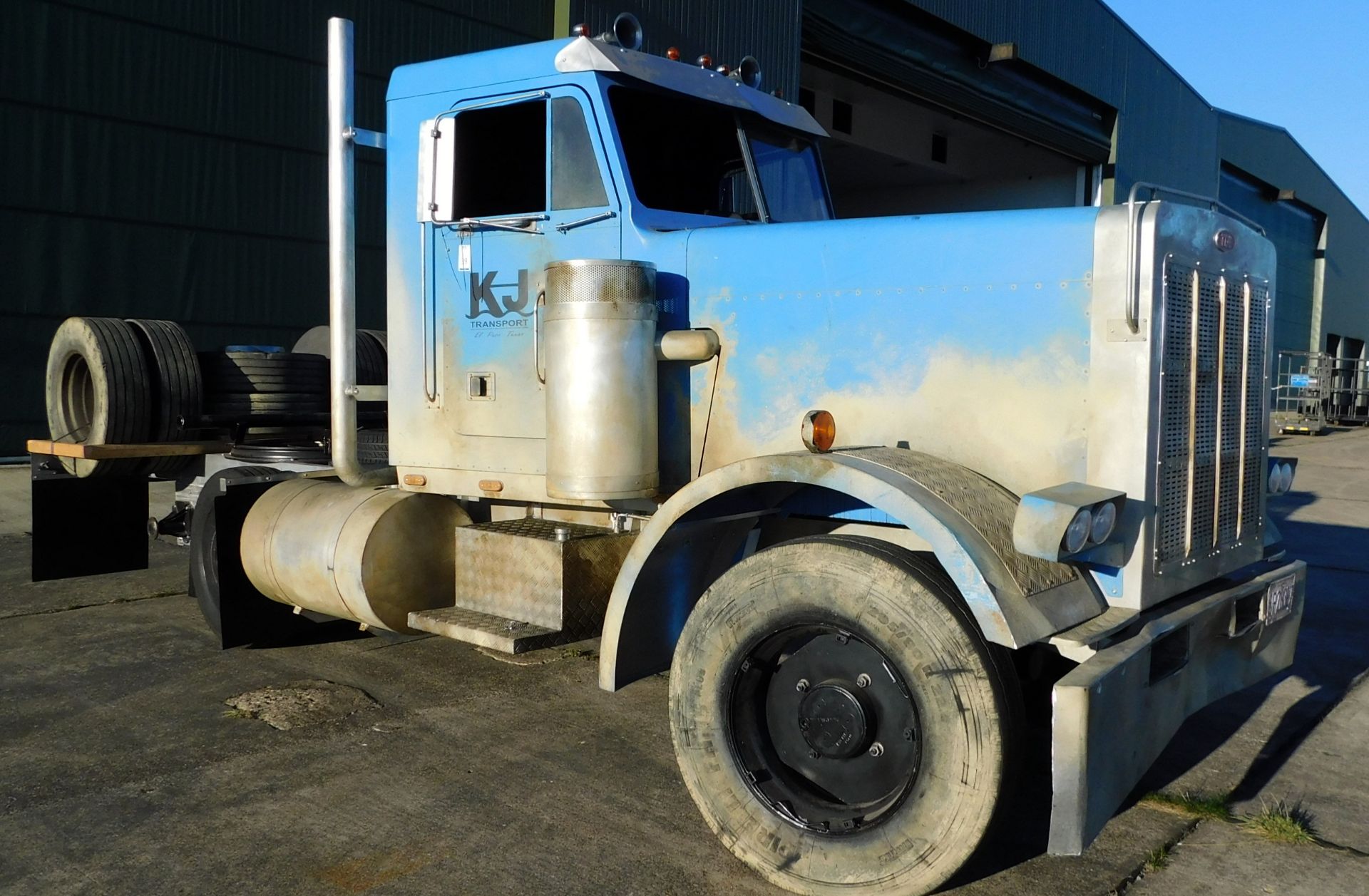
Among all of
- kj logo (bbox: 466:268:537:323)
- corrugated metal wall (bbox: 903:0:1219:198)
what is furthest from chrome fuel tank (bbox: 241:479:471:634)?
corrugated metal wall (bbox: 903:0:1219:198)

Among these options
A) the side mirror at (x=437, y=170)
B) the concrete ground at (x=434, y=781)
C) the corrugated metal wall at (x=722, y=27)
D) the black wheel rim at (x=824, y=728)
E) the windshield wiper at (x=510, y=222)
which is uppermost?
the corrugated metal wall at (x=722, y=27)

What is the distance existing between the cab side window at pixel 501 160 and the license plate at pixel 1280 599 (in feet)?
9.62

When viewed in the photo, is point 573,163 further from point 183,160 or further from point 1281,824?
point 183,160

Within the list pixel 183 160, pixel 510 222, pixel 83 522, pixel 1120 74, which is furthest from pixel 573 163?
pixel 1120 74

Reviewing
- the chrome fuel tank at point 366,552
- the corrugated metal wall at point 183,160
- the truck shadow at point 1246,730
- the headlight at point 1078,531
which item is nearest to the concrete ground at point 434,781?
the truck shadow at point 1246,730

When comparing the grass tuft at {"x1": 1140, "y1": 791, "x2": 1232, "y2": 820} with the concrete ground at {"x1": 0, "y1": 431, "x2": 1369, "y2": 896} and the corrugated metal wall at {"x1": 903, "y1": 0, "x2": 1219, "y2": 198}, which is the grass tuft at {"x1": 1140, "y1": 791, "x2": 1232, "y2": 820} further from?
the corrugated metal wall at {"x1": 903, "y1": 0, "x2": 1219, "y2": 198}

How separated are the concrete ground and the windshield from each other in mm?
2133

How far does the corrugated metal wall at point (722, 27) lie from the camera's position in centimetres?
1302

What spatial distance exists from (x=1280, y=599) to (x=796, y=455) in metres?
1.93

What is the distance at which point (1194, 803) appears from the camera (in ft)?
12.9

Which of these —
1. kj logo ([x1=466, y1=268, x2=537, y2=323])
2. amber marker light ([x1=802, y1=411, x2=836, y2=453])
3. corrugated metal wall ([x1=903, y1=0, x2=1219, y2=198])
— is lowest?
amber marker light ([x1=802, y1=411, x2=836, y2=453])

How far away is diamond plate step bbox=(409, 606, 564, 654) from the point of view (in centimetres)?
411

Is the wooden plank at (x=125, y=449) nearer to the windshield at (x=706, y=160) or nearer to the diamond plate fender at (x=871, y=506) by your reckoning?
the windshield at (x=706, y=160)

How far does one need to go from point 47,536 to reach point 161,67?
595 centimetres
